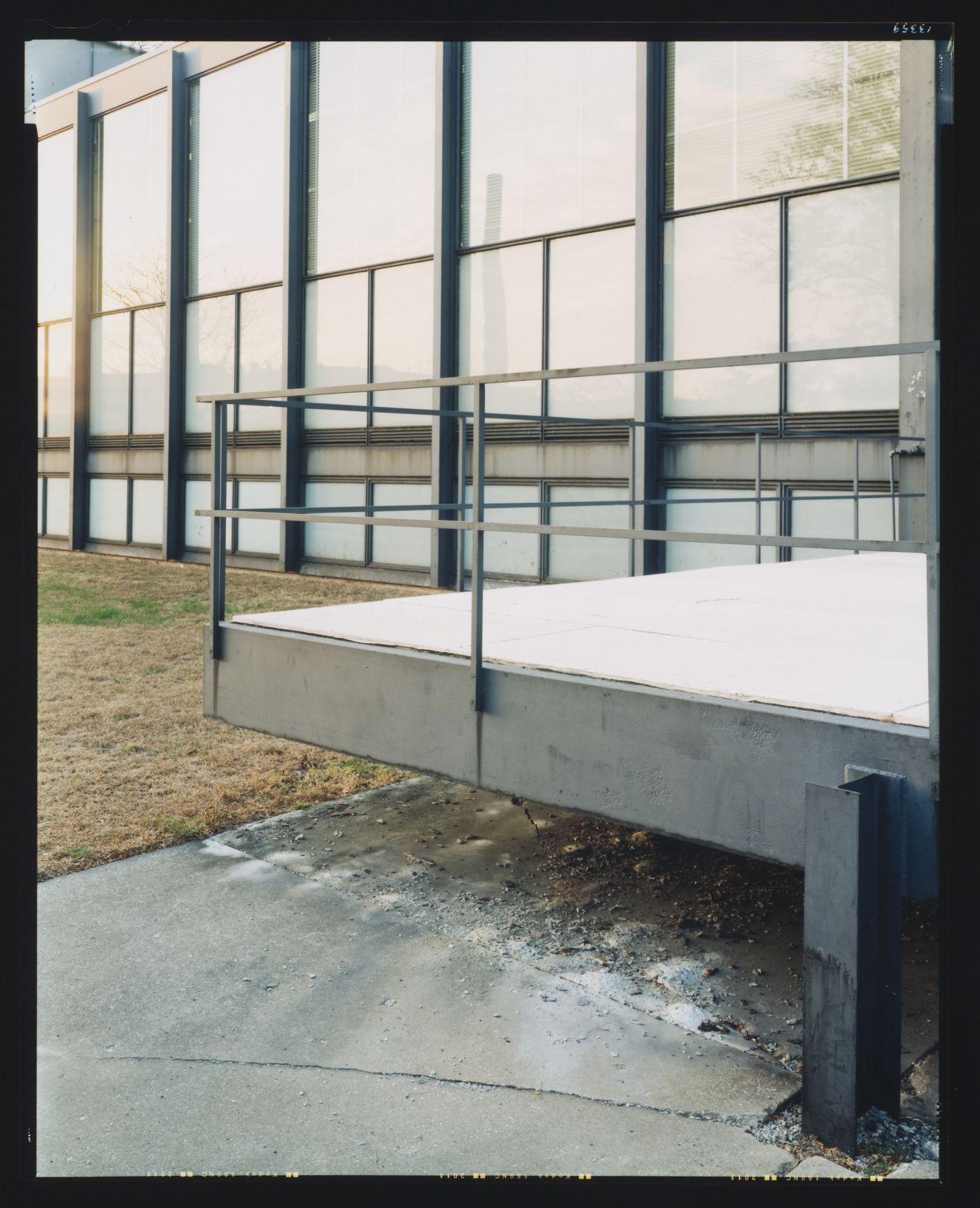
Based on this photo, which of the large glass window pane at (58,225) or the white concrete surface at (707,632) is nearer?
the white concrete surface at (707,632)

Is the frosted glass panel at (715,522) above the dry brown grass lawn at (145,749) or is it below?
above

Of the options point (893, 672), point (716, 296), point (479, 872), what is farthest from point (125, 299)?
point (893, 672)

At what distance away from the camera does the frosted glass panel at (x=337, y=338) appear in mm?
16766

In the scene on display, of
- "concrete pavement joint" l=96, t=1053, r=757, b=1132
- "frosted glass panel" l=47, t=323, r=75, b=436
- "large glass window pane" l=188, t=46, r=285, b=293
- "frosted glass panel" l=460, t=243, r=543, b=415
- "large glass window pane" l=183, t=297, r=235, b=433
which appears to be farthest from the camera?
"frosted glass panel" l=47, t=323, r=75, b=436

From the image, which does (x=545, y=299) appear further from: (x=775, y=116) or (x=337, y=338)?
(x=337, y=338)

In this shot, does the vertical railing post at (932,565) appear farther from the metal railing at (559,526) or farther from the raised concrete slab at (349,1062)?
the raised concrete slab at (349,1062)

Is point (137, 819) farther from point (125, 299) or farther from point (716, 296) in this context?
point (125, 299)

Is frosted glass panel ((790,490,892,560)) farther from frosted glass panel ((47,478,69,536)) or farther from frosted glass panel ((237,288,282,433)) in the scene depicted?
frosted glass panel ((47,478,69,536))

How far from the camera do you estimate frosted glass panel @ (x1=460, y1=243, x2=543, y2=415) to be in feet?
47.8

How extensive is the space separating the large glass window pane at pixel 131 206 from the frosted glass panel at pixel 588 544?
32.5ft

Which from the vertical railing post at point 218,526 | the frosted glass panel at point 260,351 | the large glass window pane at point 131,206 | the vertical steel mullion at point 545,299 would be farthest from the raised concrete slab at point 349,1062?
the large glass window pane at point 131,206

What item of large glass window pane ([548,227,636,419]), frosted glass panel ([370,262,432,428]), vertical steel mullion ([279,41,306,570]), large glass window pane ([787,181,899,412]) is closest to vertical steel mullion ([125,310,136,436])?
vertical steel mullion ([279,41,306,570])

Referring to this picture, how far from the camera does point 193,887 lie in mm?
5273

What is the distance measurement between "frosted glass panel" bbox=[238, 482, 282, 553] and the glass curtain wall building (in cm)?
6
